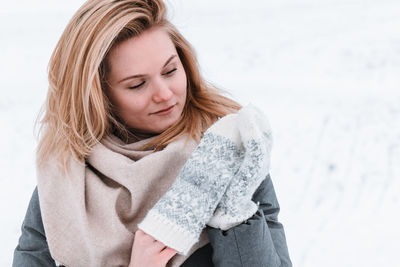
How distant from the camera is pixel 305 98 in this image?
400cm

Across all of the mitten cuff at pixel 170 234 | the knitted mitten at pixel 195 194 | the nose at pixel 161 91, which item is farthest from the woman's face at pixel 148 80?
the mitten cuff at pixel 170 234

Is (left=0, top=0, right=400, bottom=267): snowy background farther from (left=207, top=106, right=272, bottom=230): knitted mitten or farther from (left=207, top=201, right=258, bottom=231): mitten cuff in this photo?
(left=207, top=201, right=258, bottom=231): mitten cuff

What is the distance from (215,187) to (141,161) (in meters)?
0.27

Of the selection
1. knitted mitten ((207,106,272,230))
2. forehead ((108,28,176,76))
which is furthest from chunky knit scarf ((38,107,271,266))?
forehead ((108,28,176,76))

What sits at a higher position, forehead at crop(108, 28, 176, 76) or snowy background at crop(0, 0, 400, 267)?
forehead at crop(108, 28, 176, 76)

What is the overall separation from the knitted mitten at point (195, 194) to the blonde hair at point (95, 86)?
0.61 ft

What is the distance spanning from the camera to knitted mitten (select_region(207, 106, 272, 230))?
1309 millimetres

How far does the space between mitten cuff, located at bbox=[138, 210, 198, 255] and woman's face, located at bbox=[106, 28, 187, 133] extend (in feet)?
1.11

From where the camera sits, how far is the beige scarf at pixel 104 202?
1447 millimetres

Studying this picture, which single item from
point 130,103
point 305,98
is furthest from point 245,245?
point 305,98

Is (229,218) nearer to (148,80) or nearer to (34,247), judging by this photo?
(148,80)

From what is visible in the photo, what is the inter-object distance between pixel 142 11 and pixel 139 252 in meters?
0.71

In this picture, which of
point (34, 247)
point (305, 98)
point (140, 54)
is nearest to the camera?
point (140, 54)

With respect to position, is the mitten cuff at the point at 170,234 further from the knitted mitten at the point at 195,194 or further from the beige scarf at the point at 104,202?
the beige scarf at the point at 104,202
